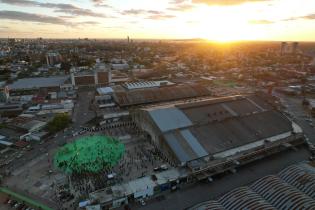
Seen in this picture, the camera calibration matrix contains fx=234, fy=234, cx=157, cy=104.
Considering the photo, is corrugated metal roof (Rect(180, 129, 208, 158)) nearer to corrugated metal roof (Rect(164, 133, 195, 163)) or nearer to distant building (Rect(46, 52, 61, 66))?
corrugated metal roof (Rect(164, 133, 195, 163))

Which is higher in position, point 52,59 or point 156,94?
point 52,59

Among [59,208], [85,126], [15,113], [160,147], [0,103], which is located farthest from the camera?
[0,103]

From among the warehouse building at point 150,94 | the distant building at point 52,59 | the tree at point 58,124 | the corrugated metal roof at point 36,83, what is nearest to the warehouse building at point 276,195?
the tree at point 58,124

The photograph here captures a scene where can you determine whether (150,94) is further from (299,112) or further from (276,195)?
(276,195)

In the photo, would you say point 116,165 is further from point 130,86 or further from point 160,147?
point 130,86

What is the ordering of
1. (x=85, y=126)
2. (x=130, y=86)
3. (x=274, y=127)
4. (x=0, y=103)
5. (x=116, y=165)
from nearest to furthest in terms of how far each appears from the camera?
1. (x=116, y=165)
2. (x=274, y=127)
3. (x=85, y=126)
4. (x=0, y=103)
5. (x=130, y=86)

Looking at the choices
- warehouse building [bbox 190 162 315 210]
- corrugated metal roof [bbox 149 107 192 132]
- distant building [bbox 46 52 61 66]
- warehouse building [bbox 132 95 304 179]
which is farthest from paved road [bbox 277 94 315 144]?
distant building [bbox 46 52 61 66]

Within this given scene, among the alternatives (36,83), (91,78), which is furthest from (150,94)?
(36,83)

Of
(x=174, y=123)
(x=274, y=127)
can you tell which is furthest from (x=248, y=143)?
(x=174, y=123)
